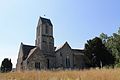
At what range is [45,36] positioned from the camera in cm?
6569

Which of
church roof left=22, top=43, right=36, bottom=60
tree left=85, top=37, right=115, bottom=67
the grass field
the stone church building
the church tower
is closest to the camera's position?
the grass field

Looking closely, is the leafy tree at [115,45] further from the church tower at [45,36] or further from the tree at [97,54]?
the church tower at [45,36]

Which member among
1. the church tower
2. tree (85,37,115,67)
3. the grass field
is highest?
the church tower

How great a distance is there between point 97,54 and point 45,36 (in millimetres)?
15535

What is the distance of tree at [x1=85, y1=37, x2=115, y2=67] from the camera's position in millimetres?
56781

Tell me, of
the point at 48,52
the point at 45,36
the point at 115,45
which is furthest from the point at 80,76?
the point at 45,36

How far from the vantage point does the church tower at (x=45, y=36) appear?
6438 cm

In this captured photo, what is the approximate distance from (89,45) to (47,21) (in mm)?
14981

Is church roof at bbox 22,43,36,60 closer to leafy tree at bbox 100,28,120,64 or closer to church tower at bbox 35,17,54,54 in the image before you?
church tower at bbox 35,17,54,54

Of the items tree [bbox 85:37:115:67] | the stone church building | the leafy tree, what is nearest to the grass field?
the stone church building

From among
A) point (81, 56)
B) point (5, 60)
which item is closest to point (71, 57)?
point (81, 56)

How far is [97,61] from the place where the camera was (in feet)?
187

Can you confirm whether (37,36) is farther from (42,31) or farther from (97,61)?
Answer: (97,61)

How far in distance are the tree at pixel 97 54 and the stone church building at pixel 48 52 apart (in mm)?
4879
